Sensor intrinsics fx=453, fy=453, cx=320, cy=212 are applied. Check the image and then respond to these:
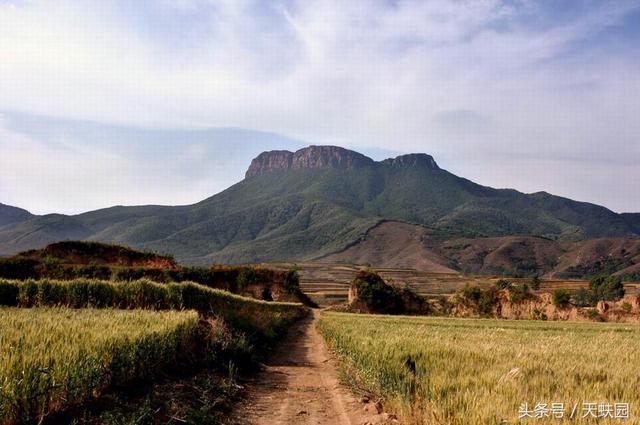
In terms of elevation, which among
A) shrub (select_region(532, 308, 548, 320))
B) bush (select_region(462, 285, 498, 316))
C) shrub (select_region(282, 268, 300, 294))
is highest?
shrub (select_region(282, 268, 300, 294))

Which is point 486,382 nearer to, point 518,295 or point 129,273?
point 129,273

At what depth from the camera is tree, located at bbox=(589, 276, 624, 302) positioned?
9262cm

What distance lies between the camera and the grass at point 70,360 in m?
5.12

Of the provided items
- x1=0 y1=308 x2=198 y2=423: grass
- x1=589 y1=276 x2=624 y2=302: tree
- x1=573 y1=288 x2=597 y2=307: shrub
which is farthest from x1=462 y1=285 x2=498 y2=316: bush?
x1=0 y1=308 x2=198 y2=423: grass

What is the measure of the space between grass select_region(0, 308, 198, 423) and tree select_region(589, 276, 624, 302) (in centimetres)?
10281

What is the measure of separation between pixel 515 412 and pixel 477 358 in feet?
12.4

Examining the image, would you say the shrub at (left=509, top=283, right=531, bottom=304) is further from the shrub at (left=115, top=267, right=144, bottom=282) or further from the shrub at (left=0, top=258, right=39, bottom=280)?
the shrub at (left=0, top=258, right=39, bottom=280)

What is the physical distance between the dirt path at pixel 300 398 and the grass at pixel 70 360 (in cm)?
204

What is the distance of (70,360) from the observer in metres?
5.90

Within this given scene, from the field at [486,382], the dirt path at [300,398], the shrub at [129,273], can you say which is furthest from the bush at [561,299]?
the field at [486,382]

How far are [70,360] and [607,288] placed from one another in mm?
109454

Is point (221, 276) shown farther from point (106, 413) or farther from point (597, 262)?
point (597, 262)

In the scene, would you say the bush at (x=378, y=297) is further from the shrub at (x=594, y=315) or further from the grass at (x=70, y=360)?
the grass at (x=70, y=360)

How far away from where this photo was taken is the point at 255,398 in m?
10.0
